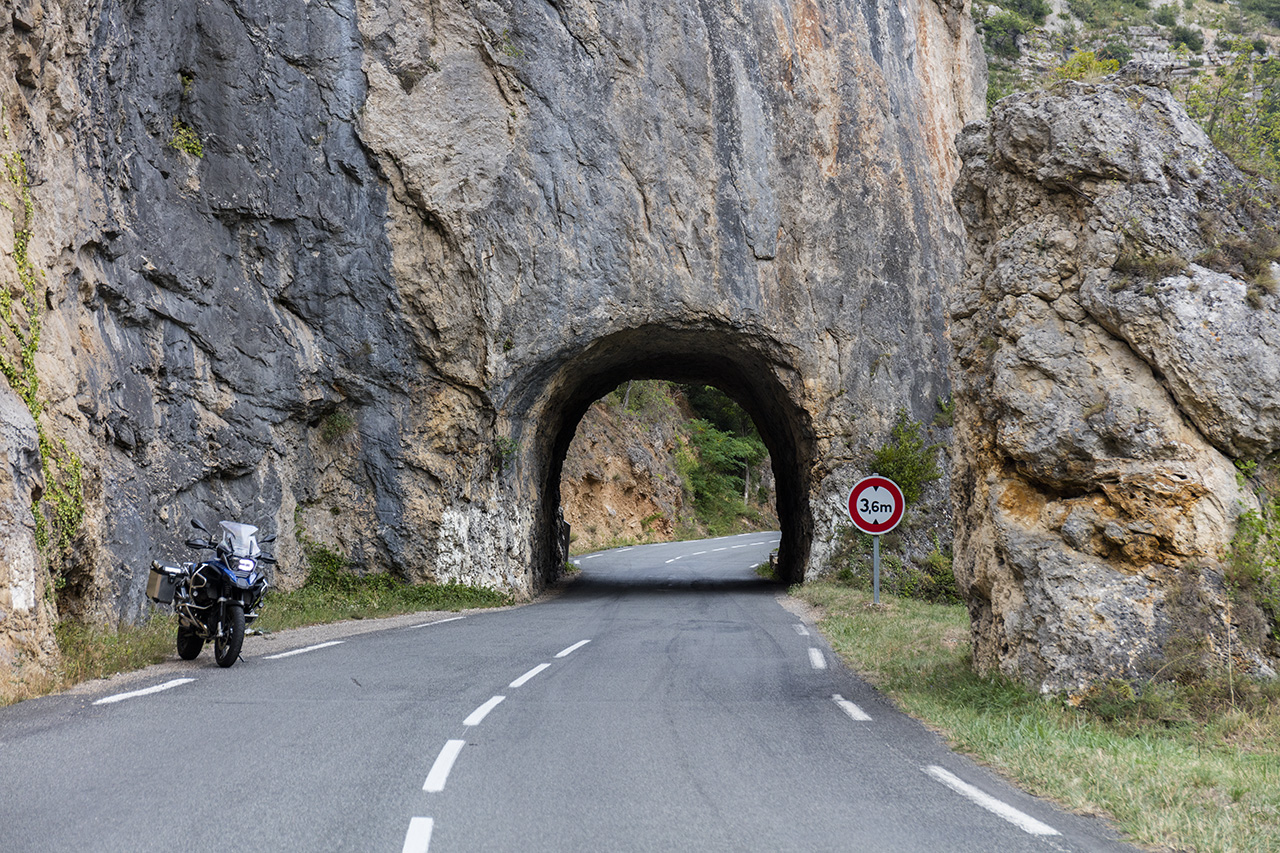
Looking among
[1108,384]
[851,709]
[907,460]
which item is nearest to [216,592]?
[851,709]

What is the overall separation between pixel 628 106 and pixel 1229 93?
1217 cm

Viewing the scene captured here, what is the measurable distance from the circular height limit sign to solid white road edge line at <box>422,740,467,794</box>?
11.0m

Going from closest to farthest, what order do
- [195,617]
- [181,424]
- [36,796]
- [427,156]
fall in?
[36,796] < [195,617] < [181,424] < [427,156]

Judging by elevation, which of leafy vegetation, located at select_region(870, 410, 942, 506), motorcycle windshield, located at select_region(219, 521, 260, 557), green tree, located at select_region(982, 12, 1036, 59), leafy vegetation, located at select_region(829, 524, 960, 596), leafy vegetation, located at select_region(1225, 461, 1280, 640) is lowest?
leafy vegetation, located at select_region(829, 524, 960, 596)

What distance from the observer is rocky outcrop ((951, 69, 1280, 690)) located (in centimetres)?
752

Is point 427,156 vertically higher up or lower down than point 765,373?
higher up

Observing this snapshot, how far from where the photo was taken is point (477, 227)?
2003cm

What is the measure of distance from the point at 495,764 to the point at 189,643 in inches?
230

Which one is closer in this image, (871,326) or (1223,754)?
(1223,754)

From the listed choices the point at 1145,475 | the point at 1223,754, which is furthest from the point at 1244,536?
the point at 1223,754

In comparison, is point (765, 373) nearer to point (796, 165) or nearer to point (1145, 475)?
point (796, 165)

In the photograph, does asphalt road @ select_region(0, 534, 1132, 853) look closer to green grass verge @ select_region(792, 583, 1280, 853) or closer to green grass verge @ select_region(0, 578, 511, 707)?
green grass verge @ select_region(792, 583, 1280, 853)

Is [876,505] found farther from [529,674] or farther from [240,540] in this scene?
[240,540]

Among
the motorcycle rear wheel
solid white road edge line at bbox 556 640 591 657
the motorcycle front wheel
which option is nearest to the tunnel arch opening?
solid white road edge line at bbox 556 640 591 657
